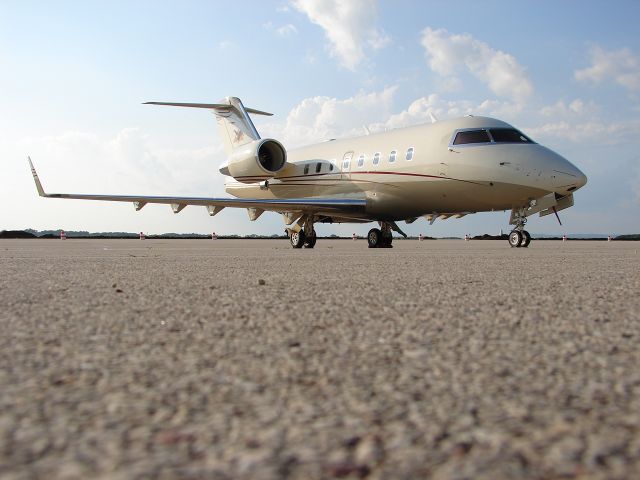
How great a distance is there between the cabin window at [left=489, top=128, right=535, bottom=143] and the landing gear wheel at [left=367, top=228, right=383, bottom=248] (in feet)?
15.4

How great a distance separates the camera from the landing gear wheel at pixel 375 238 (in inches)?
664

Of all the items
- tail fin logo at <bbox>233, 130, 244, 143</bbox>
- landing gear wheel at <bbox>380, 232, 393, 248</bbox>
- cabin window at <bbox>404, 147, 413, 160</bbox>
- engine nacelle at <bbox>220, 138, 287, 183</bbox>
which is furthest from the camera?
tail fin logo at <bbox>233, 130, 244, 143</bbox>

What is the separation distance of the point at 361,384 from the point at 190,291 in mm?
2511

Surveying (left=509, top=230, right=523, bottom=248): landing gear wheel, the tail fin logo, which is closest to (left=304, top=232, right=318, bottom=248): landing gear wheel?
(left=509, top=230, right=523, bottom=248): landing gear wheel

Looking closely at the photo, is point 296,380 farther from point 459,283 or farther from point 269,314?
point 459,283

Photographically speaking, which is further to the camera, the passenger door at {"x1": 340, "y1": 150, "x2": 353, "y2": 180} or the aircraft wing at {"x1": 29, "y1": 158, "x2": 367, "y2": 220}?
the passenger door at {"x1": 340, "y1": 150, "x2": 353, "y2": 180}

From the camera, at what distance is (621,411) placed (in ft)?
4.49

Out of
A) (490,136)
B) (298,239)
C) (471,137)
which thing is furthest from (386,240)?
(490,136)

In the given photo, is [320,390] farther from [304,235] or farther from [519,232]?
[304,235]

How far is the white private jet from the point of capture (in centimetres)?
1306

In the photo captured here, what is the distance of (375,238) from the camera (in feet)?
55.7

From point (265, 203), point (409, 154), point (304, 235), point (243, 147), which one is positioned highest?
point (243, 147)

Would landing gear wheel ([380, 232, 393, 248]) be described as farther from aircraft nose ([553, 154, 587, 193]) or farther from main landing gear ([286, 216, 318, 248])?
aircraft nose ([553, 154, 587, 193])

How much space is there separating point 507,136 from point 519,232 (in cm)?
220
